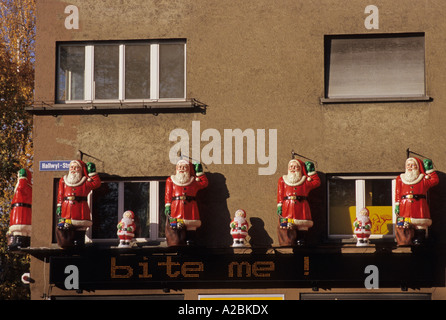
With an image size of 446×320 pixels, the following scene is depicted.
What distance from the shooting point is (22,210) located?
21.5 m

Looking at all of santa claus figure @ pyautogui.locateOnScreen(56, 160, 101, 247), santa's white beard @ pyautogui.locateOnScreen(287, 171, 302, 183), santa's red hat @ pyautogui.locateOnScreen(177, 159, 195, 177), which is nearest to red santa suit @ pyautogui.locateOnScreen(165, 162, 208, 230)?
santa's red hat @ pyautogui.locateOnScreen(177, 159, 195, 177)

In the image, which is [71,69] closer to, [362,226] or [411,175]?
[362,226]

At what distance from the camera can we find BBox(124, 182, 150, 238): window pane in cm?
2153

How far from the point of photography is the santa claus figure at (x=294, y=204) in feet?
65.9

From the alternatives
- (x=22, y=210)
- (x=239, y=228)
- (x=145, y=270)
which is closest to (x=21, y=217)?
(x=22, y=210)

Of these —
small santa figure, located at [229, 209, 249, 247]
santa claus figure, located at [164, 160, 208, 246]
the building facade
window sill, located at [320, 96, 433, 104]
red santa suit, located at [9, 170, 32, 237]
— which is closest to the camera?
santa claus figure, located at [164, 160, 208, 246]

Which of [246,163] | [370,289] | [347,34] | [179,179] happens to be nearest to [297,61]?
[347,34]

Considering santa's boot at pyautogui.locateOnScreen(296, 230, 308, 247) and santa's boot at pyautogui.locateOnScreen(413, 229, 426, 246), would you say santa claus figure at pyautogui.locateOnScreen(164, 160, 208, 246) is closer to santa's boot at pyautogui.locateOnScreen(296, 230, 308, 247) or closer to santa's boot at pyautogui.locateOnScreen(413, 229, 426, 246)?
santa's boot at pyautogui.locateOnScreen(296, 230, 308, 247)

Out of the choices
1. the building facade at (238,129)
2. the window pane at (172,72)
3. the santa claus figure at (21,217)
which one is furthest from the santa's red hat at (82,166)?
the window pane at (172,72)

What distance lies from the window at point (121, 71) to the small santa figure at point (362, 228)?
532 cm

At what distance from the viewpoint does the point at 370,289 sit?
2053 cm

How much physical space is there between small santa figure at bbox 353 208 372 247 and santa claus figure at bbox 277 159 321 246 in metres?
1.08
